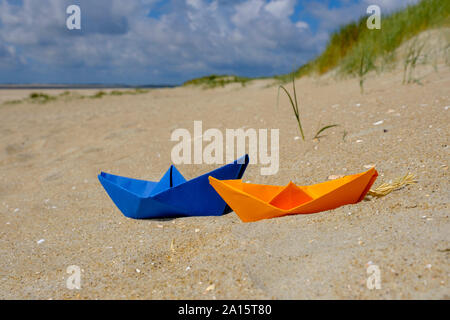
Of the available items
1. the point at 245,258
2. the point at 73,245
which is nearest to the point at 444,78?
the point at 245,258

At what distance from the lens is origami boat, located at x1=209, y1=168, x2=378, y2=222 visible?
61.9 inches

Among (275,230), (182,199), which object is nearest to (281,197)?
(275,230)

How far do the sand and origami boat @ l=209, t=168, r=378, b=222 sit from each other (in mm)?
47

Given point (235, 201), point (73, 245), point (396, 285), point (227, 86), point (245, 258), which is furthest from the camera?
point (227, 86)

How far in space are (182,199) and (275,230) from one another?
0.60 metres

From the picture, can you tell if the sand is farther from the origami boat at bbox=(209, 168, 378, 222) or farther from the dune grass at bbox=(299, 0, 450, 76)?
the dune grass at bbox=(299, 0, 450, 76)

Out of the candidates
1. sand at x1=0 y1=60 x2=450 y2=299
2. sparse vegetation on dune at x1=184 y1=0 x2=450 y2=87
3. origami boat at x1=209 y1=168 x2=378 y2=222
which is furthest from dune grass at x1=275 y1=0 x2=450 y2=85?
origami boat at x1=209 y1=168 x2=378 y2=222

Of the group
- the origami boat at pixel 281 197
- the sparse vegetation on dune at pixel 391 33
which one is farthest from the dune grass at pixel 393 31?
the origami boat at pixel 281 197

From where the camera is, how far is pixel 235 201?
5.34 ft

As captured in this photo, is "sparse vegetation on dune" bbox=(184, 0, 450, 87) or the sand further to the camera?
"sparse vegetation on dune" bbox=(184, 0, 450, 87)

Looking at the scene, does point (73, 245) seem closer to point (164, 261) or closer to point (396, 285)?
point (164, 261)

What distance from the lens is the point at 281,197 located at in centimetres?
177

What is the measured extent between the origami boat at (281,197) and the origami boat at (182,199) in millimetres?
145

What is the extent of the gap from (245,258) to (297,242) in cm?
23
